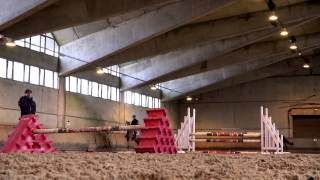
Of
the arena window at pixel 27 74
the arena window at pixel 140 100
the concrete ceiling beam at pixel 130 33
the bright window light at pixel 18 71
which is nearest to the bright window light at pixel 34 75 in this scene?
the arena window at pixel 27 74

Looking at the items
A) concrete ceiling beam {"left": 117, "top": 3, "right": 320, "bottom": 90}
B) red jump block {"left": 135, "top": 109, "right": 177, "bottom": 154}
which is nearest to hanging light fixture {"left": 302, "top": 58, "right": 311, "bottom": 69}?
concrete ceiling beam {"left": 117, "top": 3, "right": 320, "bottom": 90}

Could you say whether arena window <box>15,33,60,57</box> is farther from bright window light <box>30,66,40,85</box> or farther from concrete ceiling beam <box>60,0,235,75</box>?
bright window light <box>30,66,40,85</box>

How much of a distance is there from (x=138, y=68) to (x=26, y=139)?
25622mm

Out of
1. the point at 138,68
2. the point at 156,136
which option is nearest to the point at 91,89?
the point at 138,68

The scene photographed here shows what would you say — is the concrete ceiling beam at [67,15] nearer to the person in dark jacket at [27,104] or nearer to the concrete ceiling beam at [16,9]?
the concrete ceiling beam at [16,9]

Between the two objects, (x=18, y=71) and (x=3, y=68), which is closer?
(x=3, y=68)

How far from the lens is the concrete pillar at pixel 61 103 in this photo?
3256 cm

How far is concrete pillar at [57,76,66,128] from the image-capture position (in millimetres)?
32562

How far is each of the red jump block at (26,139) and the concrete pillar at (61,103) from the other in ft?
56.2

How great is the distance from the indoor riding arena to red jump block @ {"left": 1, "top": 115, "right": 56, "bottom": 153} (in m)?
0.03

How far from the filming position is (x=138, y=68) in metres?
40.2

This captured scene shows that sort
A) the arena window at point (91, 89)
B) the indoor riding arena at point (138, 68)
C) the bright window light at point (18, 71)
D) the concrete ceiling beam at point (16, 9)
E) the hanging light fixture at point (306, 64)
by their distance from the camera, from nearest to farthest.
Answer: the indoor riding arena at point (138, 68) < the concrete ceiling beam at point (16, 9) < the bright window light at point (18, 71) < the arena window at point (91, 89) < the hanging light fixture at point (306, 64)

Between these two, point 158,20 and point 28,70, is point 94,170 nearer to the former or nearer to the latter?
point 158,20

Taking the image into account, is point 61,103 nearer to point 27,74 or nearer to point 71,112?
point 71,112
